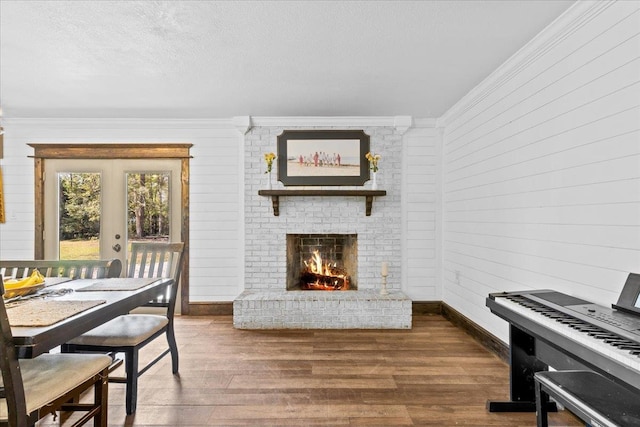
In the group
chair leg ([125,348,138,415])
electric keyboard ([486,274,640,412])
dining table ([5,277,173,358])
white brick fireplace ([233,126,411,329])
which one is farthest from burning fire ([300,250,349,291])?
chair leg ([125,348,138,415])

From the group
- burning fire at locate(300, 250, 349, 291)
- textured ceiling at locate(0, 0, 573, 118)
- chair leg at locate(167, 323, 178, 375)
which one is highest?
textured ceiling at locate(0, 0, 573, 118)

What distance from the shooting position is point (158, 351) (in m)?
3.36

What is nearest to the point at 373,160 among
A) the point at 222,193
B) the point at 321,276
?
the point at 321,276

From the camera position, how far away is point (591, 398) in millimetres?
1453

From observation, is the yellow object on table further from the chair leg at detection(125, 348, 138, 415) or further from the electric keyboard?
the electric keyboard

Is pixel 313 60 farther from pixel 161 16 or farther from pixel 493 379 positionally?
pixel 493 379

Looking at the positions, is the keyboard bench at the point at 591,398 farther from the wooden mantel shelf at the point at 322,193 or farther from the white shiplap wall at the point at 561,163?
the wooden mantel shelf at the point at 322,193

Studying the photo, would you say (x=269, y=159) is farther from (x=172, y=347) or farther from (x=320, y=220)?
(x=172, y=347)

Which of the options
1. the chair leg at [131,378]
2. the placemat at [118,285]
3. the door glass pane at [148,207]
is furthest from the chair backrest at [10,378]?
the door glass pane at [148,207]

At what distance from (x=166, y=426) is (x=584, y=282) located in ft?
8.50

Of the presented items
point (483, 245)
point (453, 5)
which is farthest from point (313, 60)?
point (483, 245)

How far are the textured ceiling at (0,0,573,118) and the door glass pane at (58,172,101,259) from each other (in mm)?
932

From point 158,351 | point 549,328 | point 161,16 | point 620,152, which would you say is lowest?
point 158,351

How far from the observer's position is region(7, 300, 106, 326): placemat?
163 centimetres
